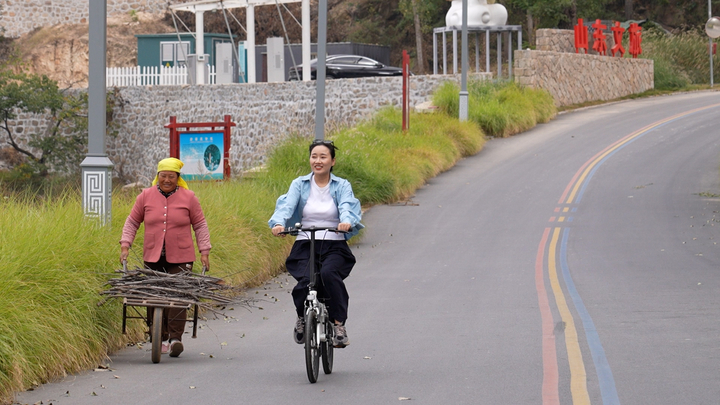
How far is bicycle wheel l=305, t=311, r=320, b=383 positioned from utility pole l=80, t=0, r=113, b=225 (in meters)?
4.17

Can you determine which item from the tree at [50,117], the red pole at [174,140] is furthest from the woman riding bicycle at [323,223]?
the tree at [50,117]

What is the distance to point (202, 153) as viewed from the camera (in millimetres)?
18359

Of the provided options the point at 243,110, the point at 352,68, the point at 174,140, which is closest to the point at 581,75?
the point at 352,68

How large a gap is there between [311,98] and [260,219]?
66.3 ft

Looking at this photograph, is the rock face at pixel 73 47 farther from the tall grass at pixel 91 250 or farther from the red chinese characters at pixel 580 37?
the tall grass at pixel 91 250

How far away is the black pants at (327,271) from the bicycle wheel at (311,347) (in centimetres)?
37

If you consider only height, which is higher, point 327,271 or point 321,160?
point 321,160

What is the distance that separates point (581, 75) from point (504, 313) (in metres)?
31.5

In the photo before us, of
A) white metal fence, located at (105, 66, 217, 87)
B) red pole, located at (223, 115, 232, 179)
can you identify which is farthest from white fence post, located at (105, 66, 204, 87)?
red pole, located at (223, 115, 232, 179)

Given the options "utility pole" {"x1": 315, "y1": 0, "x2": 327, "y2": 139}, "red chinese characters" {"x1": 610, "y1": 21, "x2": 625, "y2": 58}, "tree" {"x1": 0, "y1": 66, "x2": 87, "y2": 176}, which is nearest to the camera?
"utility pole" {"x1": 315, "y1": 0, "x2": 327, "y2": 139}

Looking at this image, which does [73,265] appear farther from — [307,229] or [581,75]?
[581,75]

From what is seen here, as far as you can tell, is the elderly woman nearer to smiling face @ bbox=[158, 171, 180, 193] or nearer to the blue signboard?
smiling face @ bbox=[158, 171, 180, 193]

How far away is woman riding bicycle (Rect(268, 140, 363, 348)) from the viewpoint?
301 inches

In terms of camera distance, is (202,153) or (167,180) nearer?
(167,180)
